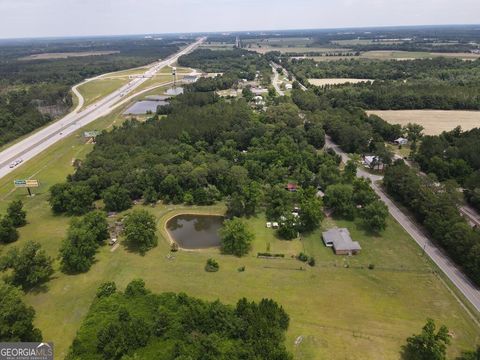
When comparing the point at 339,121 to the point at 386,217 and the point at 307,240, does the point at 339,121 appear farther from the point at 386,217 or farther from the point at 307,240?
the point at 307,240

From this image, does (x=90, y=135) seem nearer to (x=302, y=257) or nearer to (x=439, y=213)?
(x=302, y=257)

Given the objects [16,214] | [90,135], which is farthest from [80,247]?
[90,135]

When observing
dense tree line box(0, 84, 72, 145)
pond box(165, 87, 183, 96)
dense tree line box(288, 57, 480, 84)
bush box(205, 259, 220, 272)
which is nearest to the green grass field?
dense tree line box(0, 84, 72, 145)

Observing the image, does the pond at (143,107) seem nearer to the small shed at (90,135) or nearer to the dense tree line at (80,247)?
the small shed at (90,135)

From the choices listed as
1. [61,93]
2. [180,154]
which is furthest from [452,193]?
[61,93]

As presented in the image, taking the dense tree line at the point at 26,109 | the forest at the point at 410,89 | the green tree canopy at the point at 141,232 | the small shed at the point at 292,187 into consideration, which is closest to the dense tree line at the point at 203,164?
the small shed at the point at 292,187

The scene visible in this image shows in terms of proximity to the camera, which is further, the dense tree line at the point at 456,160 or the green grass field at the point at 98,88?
the green grass field at the point at 98,88

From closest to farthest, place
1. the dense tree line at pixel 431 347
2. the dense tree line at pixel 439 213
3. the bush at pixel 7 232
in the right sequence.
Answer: the dense tree line at pixel 431 347, the dense tree line at pixel 439 213, the bush at pixel 7 232
